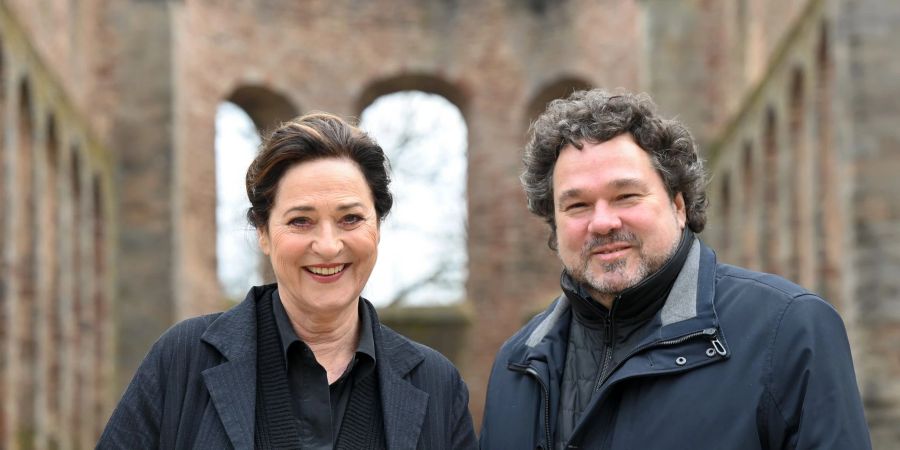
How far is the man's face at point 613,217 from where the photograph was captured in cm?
338

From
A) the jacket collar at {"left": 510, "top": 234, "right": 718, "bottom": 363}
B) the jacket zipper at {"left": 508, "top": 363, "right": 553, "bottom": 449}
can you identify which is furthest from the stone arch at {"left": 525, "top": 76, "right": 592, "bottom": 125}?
the jacket zipper at {"left": 508, "top": 363, "right": 553, "bottom": 449}

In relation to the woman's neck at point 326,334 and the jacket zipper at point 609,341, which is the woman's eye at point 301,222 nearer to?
the woman's neck at point 326,334

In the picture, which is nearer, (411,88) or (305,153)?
(305,153)

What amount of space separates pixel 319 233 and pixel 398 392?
1.40 ft

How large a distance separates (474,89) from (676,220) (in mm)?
14626

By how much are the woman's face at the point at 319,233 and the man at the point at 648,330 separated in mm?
539

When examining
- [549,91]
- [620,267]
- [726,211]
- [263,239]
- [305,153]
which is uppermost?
A: [549,91]

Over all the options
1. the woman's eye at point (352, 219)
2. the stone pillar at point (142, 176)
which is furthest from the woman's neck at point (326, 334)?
the stone pillar at point (142, 176)

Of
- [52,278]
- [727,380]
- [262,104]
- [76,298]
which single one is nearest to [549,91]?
[262,104]

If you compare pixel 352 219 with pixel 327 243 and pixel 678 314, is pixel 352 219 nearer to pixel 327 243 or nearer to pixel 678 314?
pixel 327 243

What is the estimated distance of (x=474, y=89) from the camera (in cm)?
1800

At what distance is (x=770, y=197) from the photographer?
13.9 meters

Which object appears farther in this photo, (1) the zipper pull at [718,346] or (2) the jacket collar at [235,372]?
(1) the zipper pull at [718,346]

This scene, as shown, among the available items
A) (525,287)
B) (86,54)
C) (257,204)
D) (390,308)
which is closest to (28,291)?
(86,54)
